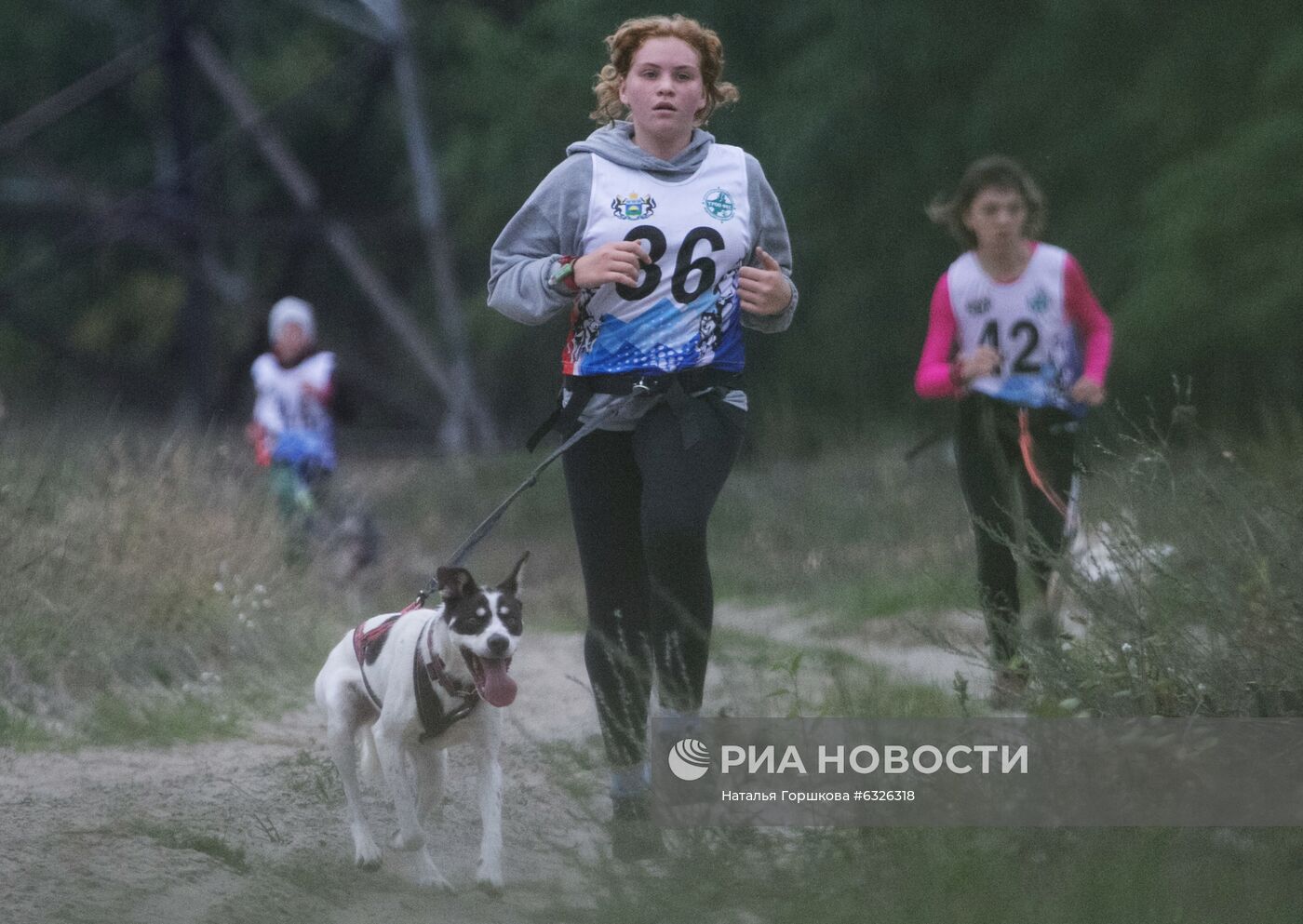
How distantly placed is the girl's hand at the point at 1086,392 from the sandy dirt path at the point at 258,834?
3.33 ft

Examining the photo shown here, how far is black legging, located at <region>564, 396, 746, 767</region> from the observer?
5707mm

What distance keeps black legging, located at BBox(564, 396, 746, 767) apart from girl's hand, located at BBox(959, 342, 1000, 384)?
1671mm

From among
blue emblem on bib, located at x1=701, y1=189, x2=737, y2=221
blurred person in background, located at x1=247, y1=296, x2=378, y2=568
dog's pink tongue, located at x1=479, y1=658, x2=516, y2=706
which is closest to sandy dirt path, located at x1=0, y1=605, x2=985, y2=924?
dog's pink tongue, located at x1=479, y1=658, x2=516, y2=706

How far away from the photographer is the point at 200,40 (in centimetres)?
2277

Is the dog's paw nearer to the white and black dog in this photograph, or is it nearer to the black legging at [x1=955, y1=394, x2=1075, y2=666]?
the white and black dog

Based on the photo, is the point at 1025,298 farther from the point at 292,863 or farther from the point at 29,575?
the point at 29,575

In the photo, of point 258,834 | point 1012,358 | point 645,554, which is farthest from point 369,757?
point 1012,358

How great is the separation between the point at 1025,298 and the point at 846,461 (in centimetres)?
897

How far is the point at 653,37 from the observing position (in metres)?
5.84

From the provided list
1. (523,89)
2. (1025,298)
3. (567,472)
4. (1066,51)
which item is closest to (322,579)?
(1025,298)

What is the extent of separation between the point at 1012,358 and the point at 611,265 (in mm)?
2454

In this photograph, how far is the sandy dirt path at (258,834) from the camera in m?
5.10

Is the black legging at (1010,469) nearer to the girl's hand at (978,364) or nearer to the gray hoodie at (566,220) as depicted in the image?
the girl's hand at (978,364)

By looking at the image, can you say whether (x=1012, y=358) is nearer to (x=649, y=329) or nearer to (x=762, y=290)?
(x=762, y=290)
